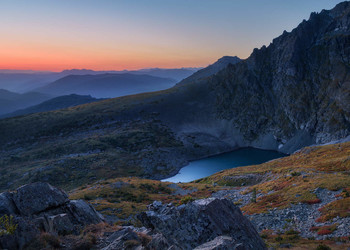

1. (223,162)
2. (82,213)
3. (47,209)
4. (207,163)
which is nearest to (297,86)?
(223,162)

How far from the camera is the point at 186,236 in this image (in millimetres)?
14594

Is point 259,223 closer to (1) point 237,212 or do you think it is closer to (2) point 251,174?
(1) point 237,212

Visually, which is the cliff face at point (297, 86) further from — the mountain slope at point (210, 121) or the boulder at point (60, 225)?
the boulder at point (60, 225)

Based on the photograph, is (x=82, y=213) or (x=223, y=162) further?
(x=223, y=162)

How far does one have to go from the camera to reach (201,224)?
14.9 metres

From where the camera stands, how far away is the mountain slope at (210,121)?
10625 centimetres

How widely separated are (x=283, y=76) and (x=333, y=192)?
138 m

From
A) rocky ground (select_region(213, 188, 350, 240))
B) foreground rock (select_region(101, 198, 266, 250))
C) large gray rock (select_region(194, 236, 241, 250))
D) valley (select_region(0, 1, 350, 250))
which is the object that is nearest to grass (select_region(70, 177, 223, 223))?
valley (select_region(0, 1, 350, 250))

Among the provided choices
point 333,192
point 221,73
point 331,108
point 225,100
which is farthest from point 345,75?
point 333,192

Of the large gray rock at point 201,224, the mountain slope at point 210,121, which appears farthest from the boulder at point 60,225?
the mountain slope at point 210,121

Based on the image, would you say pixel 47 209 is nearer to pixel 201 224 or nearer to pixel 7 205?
pixel 7 205

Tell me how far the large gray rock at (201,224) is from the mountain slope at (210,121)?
79.1 meters

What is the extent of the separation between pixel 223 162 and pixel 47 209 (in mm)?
107430

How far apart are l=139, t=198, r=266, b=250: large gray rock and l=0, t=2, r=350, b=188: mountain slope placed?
3114 inches
